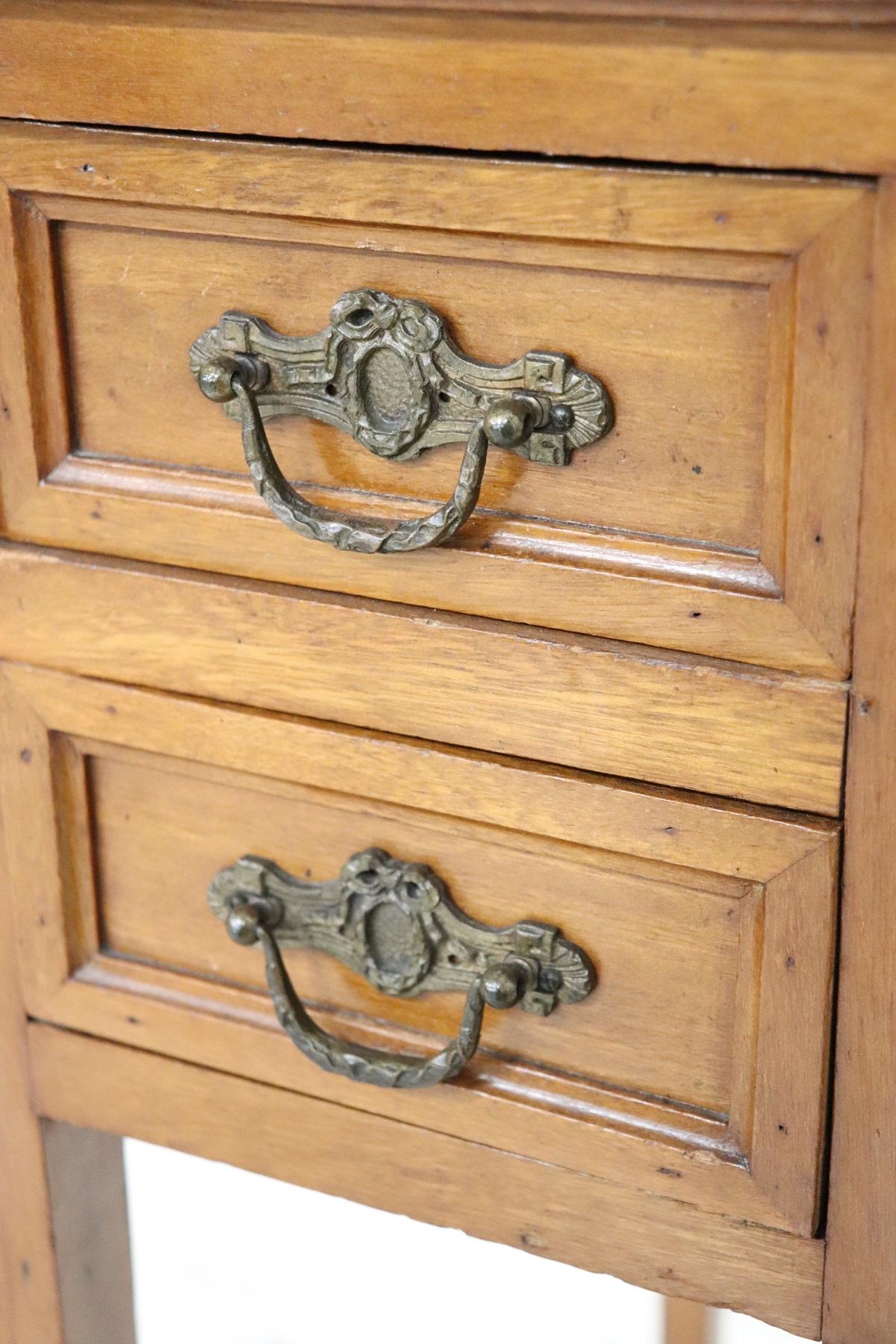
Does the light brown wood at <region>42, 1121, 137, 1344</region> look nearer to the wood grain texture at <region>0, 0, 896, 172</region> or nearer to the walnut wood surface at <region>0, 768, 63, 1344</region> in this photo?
the walnut wood surface at <region>0, 768, 63, 1344</region>

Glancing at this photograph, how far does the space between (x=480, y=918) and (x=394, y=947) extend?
0.13 feet

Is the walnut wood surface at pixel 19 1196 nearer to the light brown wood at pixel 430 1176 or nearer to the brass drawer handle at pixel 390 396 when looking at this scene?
the light brown wood at pixel 430 1176

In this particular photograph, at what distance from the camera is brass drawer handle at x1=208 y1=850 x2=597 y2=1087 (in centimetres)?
62

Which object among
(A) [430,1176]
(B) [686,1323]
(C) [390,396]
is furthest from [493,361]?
(B) [686,1323]

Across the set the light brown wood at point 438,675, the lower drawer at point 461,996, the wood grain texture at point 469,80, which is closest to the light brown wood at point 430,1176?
the lower drawer at point 461,996

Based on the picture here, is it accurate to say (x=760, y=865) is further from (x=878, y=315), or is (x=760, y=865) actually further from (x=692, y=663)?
(x=878, y=315)

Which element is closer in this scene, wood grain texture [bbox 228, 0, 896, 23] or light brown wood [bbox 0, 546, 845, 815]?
wood grain texture [bbox 228, 0, 896, 23]

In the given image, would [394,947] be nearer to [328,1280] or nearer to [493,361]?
[493,361]

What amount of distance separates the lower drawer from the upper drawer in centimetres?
7

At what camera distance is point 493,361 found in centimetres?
57

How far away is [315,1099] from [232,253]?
1.15ft

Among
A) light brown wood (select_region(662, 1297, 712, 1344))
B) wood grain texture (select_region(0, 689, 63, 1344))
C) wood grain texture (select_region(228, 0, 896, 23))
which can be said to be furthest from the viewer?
light brown wood (select_region(662, 1297, 712, 1344))

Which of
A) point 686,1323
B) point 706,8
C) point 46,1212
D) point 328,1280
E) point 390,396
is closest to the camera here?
point 706,8

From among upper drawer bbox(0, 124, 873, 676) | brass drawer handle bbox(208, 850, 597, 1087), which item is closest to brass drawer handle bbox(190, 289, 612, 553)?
upper drawer bbox(0, 124, 873, 676)
